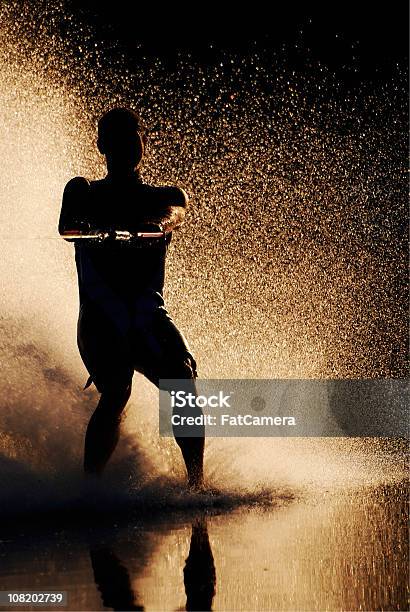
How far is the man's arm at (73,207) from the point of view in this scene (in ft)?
20.7

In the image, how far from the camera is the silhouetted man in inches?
250

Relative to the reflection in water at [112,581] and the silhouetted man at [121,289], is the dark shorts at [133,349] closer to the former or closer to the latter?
the silhouetted man at [121,289]

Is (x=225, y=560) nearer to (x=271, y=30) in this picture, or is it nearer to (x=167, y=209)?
(x=167, y=209)

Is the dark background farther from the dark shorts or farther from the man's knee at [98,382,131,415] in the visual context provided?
the man's knee at [98,382,131,415]

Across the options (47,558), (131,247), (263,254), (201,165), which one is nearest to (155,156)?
(201,165)

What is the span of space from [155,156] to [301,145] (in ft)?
4.30

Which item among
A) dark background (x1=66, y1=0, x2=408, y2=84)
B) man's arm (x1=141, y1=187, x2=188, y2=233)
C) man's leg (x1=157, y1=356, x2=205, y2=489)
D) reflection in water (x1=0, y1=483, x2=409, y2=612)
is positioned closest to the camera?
reflection in water (x1=0, y1=483, x2=409, y2=612)

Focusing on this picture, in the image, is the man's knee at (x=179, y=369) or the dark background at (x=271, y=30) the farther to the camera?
the dark background at (x=271, y=30)

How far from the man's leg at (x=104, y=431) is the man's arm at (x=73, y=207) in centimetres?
Answer: 74

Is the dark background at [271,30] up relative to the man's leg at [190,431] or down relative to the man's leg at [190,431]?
up

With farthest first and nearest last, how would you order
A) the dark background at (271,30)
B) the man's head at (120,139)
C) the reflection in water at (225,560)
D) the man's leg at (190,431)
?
the dark background at (271,30) → the man's head at (120,139) → the man's leg at (190,431) → the reflection in water at (225,560)

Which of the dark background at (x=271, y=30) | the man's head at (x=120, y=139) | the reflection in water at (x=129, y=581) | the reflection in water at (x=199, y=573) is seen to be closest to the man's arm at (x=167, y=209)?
the man's head at (x=120, y=139)

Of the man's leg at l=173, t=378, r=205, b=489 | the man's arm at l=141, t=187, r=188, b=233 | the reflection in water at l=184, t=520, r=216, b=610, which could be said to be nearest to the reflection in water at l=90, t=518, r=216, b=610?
the reflection in water at l=184, t=520, r=216, b=610

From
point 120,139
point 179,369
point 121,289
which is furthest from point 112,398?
point 120,139
